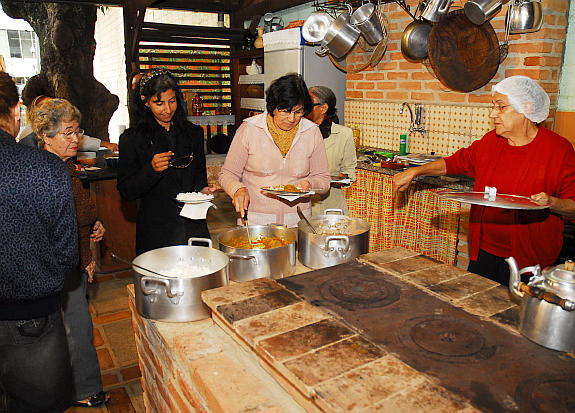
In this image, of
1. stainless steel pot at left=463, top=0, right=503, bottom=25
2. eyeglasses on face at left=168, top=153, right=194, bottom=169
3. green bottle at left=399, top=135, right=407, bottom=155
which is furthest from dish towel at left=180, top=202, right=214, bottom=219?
green bottle at left=399, top=135, right=407, bottom=155

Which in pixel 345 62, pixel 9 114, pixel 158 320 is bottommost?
pixel 158 320

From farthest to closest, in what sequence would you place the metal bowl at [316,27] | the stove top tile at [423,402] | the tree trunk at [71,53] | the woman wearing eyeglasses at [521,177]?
the tree trunk at [71,53] < the metal bowl at [316,27] < the woman wearing eyeglasses at [521,177] < the stove top tile at [423,402]

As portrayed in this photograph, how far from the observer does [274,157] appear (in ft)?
8.64

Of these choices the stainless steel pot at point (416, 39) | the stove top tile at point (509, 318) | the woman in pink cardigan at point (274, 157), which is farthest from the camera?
the stainless steel pot at point (416, 39)

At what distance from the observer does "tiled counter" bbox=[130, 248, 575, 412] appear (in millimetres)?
1071

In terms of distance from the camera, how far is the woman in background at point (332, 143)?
3668 mm

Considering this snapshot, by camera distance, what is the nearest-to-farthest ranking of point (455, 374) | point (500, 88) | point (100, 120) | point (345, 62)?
point (455, 374)
point (500, 88)
point (345, 62)
point (100, 120)

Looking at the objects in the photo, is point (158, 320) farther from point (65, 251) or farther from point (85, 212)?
point (85, 212)

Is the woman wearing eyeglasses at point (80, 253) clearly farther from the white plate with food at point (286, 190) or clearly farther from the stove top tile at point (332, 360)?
the stove top tile at point (332, 360)

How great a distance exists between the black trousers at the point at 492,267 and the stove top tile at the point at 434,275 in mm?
666

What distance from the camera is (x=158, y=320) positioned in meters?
1.60

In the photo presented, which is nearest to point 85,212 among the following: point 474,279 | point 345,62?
point 474,279

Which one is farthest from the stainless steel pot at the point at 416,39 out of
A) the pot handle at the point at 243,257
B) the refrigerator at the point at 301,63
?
the pot handle at the point at 243,257

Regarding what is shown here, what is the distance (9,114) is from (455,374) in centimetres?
168
